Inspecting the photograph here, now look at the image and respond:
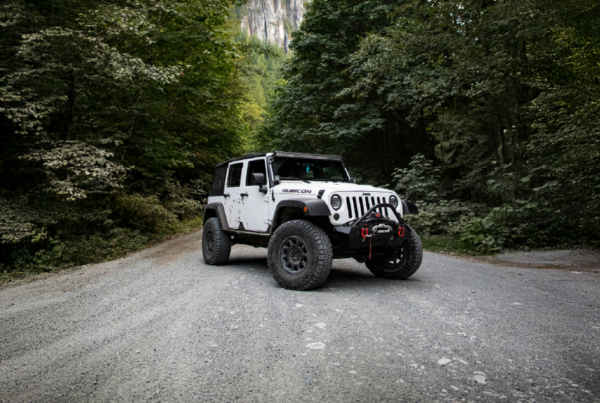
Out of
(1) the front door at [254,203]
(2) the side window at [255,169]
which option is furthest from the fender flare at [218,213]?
(2) the side window at [255,169]

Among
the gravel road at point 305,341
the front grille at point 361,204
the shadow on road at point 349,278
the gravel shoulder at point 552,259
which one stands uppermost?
the front grille at point 361,204

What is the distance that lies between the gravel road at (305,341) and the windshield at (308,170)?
1757mm

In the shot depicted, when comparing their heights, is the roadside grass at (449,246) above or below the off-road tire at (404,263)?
below

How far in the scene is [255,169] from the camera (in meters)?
6.51

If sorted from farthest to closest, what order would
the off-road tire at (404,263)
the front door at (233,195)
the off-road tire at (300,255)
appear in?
1. the front door at (233,195)
2. the off-road tire at (404,263)
3. the off-road tire at (300,255)

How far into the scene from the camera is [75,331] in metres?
3.65

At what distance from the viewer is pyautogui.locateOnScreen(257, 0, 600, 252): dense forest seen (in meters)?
7.55

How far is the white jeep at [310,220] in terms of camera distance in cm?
484

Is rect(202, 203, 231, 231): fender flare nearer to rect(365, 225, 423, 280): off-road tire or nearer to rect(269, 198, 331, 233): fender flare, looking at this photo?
rect(269, 198, 331, 233): fender flare

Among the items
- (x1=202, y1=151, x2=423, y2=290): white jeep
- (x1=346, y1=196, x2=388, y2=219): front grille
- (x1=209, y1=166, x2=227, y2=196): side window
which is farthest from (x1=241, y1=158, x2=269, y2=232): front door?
(x1=346, y1=196, x2=388, y2=219): front grille

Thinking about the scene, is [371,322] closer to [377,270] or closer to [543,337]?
[543,337]

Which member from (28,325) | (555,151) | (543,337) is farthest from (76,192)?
(555,151)

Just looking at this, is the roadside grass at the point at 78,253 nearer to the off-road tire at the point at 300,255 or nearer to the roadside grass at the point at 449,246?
the off-road tire at the point at 300,255

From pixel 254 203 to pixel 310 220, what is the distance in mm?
1440
